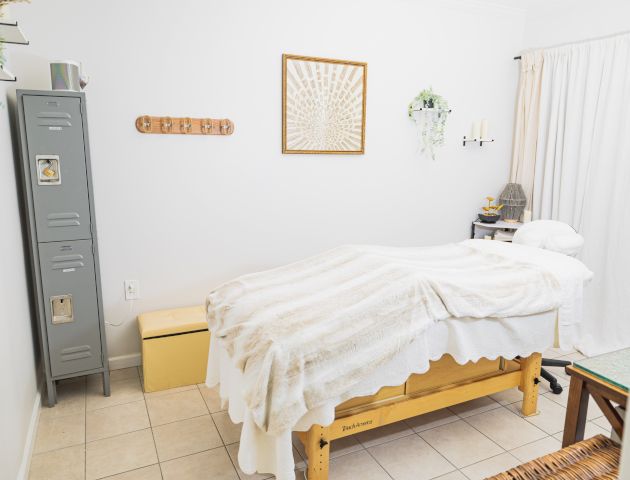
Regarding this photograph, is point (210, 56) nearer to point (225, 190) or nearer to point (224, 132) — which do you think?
point (224, 132)

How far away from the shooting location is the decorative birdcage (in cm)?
396

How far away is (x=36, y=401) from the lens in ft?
8.27

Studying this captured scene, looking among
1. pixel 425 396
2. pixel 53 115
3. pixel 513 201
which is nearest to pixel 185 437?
pixel 425 396

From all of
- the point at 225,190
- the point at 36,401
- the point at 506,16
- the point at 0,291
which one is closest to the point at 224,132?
the point at 225,190

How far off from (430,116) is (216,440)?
2794 millimetres

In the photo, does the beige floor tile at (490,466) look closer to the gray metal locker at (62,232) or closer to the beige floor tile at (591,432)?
the beige floor tile at (591,432)

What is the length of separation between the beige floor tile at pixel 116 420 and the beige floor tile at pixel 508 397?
1936 millimetres

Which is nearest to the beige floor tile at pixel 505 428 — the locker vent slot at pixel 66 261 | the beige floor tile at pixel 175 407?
the beige floor tile at pixel 175 407

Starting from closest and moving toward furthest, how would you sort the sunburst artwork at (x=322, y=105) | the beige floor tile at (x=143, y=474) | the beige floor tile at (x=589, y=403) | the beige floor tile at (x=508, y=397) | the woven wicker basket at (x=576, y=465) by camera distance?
the woven wicker basket at (x=576, y=465)
the beige floor tile at (x=143, y=474)
the beige floor tile at (x=589, y=403)
the beige floor tile at (x=508, y=397)
the sunburst artwork at (x=322, y=105)

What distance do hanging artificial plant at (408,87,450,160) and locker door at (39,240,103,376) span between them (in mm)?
2507

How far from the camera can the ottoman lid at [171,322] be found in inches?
109

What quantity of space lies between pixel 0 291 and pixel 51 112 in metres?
0.97

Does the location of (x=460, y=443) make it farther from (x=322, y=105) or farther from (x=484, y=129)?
(x=484, y=129)

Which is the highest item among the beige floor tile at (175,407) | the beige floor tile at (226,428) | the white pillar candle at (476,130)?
the white pillar candle at (476,130)
